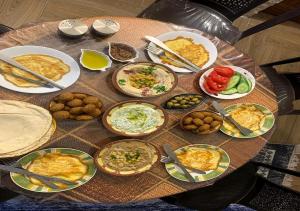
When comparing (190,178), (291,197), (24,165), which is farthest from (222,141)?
(24,165)

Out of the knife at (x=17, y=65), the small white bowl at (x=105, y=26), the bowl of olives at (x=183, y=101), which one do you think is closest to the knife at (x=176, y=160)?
the bowl of olives at (x=183, y=101)

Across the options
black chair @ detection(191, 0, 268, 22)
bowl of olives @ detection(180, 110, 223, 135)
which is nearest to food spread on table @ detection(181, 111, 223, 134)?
bowl of olives @ detection(180, 110, 223, 135)

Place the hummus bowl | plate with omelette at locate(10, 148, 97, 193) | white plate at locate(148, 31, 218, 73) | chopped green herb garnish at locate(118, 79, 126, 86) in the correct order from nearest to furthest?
plate with omelette at locate(10, 148, 97, 193)
the hummus bowl
chopped green herb garnish at locate(118, 79, 126, 86)
white plate at locate(148, 31, 218, 73)

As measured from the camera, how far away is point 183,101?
1993 millimetres

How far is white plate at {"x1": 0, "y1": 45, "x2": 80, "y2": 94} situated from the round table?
2cm

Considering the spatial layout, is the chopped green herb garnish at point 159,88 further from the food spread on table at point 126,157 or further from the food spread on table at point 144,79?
the food spread on table at point 126,157

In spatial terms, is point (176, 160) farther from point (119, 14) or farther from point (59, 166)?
point (119, 14)

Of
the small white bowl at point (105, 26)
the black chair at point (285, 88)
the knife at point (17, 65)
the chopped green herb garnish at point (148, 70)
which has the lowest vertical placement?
the black chair at point (285, 88)

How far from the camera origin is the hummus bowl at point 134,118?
6.04 feet

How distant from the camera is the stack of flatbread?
172cm

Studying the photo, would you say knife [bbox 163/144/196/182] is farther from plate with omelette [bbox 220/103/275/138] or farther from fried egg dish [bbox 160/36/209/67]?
fried egg dish [bbox 160/36/209/67]

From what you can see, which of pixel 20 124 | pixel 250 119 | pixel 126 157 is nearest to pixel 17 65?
pixel 20 124

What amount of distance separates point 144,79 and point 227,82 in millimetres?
373

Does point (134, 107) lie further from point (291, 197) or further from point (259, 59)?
point (259, 59)
